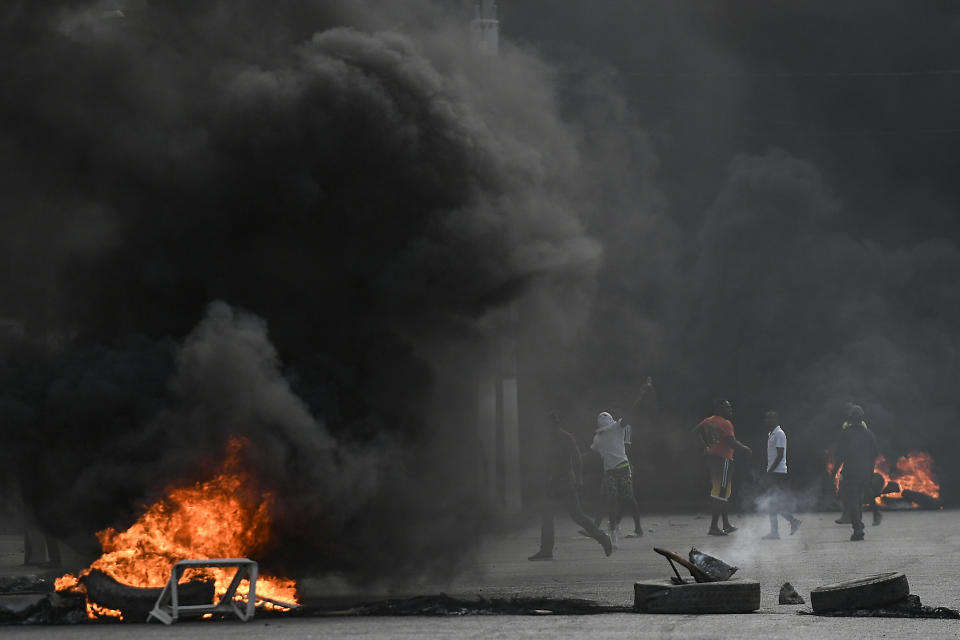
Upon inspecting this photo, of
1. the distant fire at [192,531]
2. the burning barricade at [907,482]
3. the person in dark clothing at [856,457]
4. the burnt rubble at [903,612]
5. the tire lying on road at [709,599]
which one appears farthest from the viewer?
the burning barricade at [907,482]

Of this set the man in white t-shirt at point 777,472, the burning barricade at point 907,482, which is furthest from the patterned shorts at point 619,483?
the burning barricade at point 907,482

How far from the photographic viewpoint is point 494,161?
1358 cm

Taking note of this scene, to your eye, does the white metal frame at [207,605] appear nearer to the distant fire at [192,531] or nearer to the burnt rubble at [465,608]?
the distant fire at [192,531]

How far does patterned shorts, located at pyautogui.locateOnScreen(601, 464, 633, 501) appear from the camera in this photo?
17.0m

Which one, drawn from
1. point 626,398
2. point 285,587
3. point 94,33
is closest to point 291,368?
point 285,587

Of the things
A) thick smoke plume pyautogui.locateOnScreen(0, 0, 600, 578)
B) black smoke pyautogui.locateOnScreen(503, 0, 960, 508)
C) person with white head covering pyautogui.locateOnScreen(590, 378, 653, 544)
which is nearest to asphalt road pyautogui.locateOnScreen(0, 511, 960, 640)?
person with white head covering pyautogui.locateOnScreen(590, 378, 653, 544)

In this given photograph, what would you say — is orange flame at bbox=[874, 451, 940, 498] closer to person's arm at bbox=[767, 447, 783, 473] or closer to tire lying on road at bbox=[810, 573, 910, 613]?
person's arm at bbox=[767, 447, 783, 473]

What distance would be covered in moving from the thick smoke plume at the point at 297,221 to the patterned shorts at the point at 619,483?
10.4 ft

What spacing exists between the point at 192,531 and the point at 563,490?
562 centimetres

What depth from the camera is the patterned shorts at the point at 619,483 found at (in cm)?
1705

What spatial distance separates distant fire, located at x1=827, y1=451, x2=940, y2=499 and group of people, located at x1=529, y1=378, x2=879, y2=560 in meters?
7.76

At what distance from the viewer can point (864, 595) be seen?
9836mm

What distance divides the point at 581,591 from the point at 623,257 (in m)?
19.7

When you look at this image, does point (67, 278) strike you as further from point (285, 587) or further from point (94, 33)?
point (285, 587)
